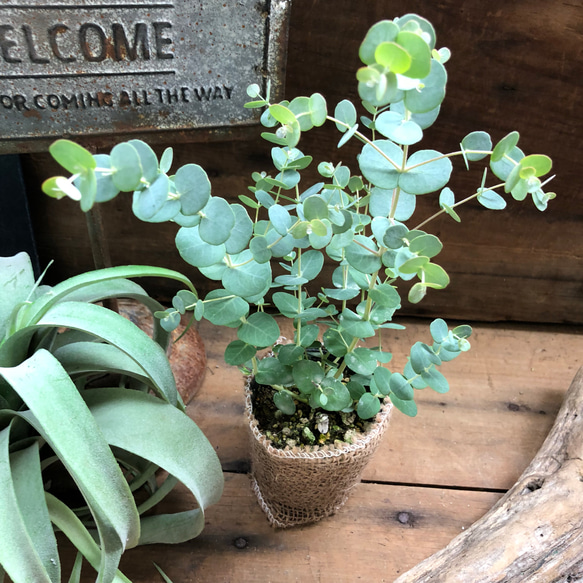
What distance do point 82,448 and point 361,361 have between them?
28 centimetres

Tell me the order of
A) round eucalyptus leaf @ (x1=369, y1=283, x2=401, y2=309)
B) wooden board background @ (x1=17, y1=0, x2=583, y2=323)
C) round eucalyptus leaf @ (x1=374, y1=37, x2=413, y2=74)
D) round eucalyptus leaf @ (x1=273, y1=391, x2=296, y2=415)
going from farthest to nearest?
wooden board background @ (x1=17, y1=0, x2=583, y2=323), round eucalyptus leaf @ (x1=273, y1=391, x2=296, y2=415), round eucalyptus leaf @ (x1=369, y1=283, x2=401, y2=309), round eucalyptus leaf @ (x1=374, y1=37, x2=413, y2=74)

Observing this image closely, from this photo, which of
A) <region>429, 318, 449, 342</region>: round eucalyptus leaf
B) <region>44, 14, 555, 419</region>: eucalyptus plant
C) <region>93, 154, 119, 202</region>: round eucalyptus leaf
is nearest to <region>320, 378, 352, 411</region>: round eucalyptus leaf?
<region>44, 14, 555, 419</region>: eucalyptus plant

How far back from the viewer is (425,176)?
0.38m

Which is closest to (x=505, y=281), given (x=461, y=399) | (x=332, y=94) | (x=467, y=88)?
(x=461, y=399)

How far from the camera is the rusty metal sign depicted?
482mm

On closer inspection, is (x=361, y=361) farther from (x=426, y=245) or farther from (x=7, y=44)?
(x=7, y=44)

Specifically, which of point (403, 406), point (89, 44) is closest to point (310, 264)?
point (403, 406)

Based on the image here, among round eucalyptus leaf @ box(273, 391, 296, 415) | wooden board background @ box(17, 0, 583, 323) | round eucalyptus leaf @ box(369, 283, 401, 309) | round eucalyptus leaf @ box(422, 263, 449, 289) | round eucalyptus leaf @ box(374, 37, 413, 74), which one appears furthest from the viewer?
wooden board background @ box(17, 0, 583, 323)

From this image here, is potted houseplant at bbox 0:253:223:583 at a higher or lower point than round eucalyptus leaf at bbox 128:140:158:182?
lower

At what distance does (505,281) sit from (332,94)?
50cm

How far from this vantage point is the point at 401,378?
0.51 meters

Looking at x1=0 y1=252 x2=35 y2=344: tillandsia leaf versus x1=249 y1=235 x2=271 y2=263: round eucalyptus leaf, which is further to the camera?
x1=0 y1=252 x2=35 y2=344: tillandsia leaf

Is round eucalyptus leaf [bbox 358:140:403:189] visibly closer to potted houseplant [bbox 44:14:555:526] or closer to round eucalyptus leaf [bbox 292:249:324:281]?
potted houseplant [bbox 44:14:555:526]

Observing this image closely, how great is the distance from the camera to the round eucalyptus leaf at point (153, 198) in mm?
309
